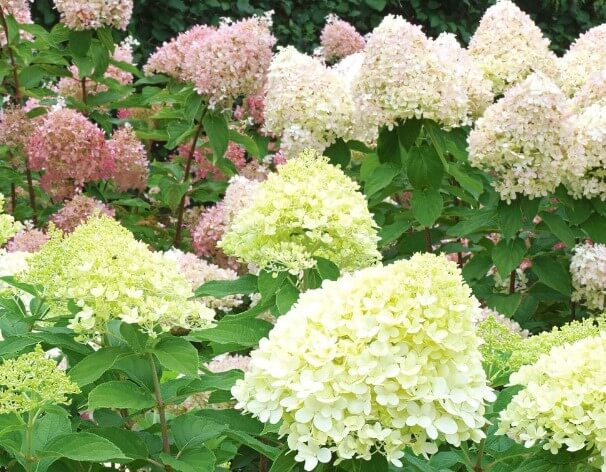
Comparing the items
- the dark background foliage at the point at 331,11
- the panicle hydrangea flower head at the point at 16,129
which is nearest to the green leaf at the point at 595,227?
the panicle hydrangea flower head at the point at 16,129

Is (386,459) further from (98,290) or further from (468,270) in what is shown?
(468,270)

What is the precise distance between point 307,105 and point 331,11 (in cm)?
506

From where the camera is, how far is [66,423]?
6.41ft

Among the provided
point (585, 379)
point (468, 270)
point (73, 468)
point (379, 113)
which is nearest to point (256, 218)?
point (73, 468)

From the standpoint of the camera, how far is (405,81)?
3.24 meters

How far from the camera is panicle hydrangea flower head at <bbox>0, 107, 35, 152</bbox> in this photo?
4.37 m

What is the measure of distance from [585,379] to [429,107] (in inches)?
69.1

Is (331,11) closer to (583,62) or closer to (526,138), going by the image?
(583,62)

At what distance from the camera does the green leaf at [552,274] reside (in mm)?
3465

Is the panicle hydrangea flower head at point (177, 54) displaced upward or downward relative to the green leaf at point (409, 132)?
downward

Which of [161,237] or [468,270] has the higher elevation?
[468,270]

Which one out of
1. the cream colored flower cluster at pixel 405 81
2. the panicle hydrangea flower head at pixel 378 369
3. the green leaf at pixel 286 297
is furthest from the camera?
the cream colored flower cluster at pixel 405 81

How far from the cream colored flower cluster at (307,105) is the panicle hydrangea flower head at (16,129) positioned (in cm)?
129

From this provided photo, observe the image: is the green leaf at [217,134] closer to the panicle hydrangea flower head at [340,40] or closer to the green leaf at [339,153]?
the green leaf at [339,153]
